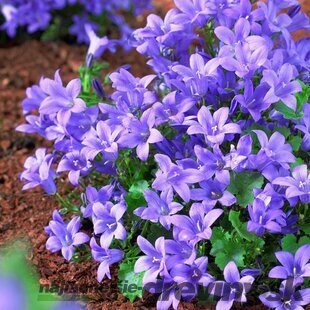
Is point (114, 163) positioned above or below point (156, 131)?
below

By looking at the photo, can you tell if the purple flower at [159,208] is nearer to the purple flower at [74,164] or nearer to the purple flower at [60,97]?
the purple flower at [74,164]

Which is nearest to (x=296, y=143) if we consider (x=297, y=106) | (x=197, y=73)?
(x=297, y=106)

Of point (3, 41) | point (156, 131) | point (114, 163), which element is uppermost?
point (156, 131)

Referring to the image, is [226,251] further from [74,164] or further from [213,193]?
[74,164]

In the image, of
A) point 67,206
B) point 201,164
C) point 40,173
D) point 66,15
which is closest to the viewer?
point 201,164

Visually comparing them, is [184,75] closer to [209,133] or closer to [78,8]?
[209,133]

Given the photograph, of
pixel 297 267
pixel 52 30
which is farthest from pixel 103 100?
pixel 52 30
